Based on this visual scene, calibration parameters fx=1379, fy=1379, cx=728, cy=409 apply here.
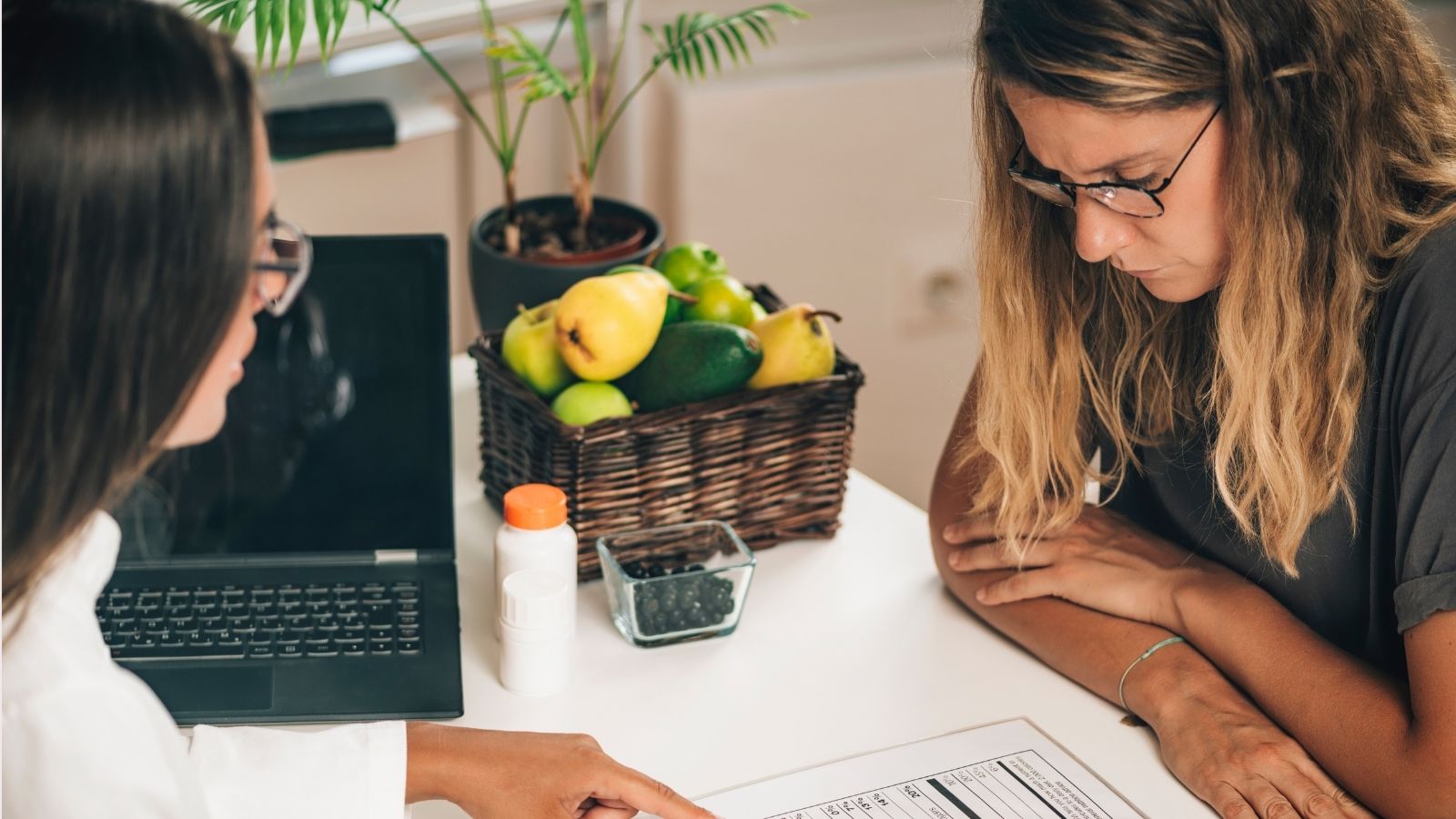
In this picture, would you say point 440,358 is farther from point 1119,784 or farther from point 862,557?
point 1119,784

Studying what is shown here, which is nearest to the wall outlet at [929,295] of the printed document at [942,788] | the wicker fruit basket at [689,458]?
the wicker fruit basket at [689,458]

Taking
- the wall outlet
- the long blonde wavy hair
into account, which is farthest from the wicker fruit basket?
the wall outlet

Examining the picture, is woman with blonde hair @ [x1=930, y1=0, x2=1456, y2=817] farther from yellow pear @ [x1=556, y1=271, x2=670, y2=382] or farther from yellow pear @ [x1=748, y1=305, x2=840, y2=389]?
yellow pear @ [x1=556, y1=271, x2=670, y2=382]

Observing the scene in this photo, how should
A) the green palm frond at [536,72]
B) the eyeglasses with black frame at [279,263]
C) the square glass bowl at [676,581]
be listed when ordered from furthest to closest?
the green palm frond at [536,72], the square glass bowl at [676,581], the eyeglasses with black frame at [279,263]

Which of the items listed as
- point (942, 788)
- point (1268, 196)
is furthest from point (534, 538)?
point (1268, 196)

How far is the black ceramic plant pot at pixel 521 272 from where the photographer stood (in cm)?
142

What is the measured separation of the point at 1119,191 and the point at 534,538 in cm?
48

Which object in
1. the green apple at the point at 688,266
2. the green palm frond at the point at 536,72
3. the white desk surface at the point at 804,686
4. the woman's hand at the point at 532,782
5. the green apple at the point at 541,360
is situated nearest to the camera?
the woman's hand at the point at 532,782

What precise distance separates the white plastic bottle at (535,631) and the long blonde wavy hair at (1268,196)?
432 mm

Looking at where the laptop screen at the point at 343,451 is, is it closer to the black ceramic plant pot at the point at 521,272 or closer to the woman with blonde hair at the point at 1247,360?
the black ceramic plant pot at the point at 521,272

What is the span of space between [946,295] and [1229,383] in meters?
1.42

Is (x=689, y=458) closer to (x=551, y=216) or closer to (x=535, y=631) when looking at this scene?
(x=535, y=631)

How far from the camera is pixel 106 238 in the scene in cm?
57

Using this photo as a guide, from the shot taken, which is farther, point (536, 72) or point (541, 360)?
point (536, 72)
